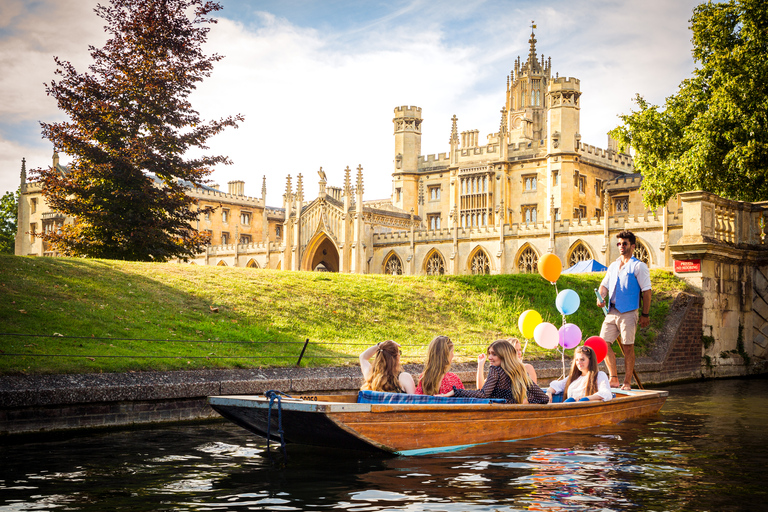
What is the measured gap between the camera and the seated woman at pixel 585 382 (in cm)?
984

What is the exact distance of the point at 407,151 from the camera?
64.2 meters

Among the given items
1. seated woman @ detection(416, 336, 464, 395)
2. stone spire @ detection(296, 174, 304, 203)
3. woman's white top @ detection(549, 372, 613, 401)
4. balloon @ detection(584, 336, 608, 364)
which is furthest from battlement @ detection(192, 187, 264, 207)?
seated woman @ detection(416, 336, 464, 395)

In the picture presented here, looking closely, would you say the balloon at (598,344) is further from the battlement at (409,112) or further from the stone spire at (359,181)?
the battlement at (409,112)

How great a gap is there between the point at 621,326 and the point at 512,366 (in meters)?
3.33

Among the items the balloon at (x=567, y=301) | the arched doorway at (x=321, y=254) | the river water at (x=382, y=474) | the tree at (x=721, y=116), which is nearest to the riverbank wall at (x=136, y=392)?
the river water at (x=382, y=474)

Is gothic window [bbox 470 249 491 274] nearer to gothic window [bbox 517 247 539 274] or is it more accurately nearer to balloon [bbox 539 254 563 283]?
gothic window [bbox 517 247 539 274]

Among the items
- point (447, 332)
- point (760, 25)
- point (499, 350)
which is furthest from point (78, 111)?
point (760, 25)

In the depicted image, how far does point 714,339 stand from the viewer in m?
19.3

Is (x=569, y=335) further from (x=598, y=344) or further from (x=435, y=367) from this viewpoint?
(x=435, y=367)

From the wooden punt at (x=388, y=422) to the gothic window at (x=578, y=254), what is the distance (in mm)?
36523

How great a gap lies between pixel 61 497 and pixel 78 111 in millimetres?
18480

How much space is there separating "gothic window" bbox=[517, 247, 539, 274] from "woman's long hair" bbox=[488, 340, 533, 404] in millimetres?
37888

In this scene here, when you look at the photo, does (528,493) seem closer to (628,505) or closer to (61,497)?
(628,505)

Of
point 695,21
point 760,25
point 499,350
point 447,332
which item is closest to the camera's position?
point 499,350
